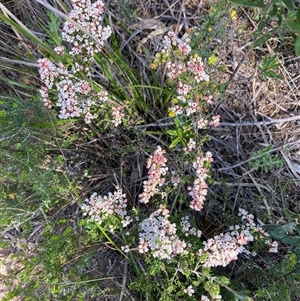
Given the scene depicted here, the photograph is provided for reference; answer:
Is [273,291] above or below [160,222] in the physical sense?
below

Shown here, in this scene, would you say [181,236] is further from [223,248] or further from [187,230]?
[223,248]

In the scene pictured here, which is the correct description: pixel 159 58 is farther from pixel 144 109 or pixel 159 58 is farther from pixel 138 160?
pixel 138 160

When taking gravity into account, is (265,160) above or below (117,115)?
below

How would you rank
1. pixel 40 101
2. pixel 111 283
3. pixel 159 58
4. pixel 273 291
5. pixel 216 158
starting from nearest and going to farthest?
pixel 273 291
pixel 159 58
pixel 40 101
pixel 111 283
pixel 216 158

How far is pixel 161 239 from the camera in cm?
148

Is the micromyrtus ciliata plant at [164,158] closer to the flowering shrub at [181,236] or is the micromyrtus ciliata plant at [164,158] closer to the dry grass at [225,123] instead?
the flowering shrub at [181,236]

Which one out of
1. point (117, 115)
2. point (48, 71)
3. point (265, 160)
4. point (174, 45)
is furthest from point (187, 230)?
point (48, 71)

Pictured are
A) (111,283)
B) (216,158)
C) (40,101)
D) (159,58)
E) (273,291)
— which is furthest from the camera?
(216,158)

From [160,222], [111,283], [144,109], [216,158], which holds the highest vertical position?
[144,109]

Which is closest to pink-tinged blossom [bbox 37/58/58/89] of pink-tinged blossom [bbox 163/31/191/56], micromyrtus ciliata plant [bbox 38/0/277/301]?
micromyrtus ciliata plant [bbox 38/0/277/301]

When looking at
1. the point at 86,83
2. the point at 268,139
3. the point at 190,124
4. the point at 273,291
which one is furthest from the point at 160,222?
the point at 268,139

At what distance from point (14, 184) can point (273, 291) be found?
53.2 inches

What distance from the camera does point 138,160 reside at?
2.09 meters

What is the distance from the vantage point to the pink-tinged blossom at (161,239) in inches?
57.9
